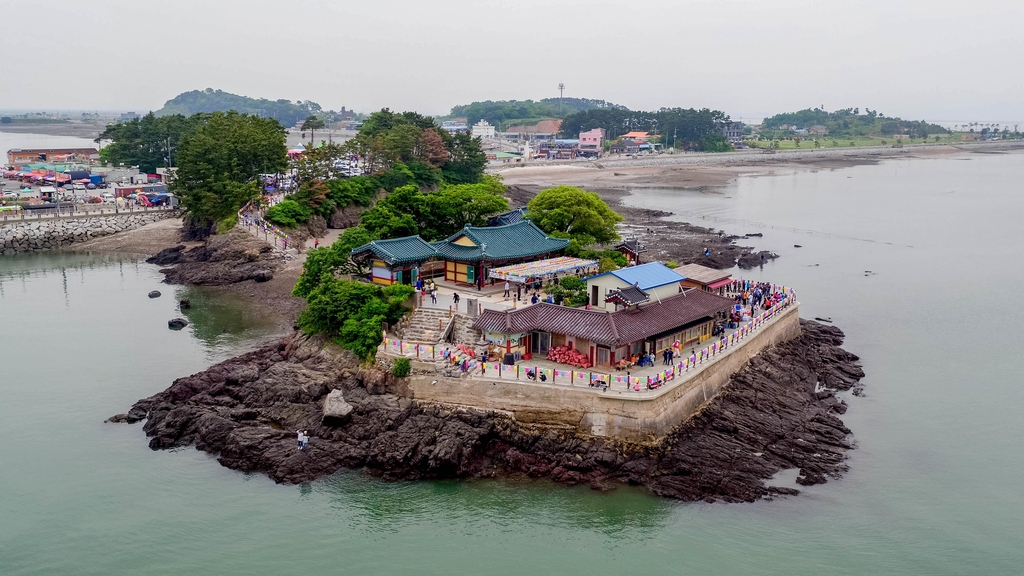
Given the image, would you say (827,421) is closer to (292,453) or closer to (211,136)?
(292,453)

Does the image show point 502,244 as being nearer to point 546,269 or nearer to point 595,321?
point 546,269

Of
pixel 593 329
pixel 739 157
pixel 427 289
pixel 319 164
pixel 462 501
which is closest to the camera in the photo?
pixel 462 501

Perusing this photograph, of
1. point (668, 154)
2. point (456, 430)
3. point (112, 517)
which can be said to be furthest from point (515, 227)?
point (668, 154)

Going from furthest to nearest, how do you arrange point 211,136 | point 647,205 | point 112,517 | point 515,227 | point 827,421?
point 647,205, point 211,136, point 515,227, point 827,421, point 112,517

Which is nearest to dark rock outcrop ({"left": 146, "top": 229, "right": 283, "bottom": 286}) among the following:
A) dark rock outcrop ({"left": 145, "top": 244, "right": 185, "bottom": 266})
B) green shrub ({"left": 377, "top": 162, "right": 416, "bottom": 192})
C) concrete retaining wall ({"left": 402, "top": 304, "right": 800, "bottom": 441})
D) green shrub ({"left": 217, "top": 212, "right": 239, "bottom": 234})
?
dark rock outcrop ({"left": 145, "top": 244, "right": 185, "bottom": 266})

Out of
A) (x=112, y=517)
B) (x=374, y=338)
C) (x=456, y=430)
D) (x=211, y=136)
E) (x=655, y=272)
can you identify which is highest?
(x=211, y=136)

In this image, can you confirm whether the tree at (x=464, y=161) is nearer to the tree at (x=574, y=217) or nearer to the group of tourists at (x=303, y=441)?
the tree at (x=574, y=217)

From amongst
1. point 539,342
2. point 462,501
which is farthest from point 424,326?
point 462,501
